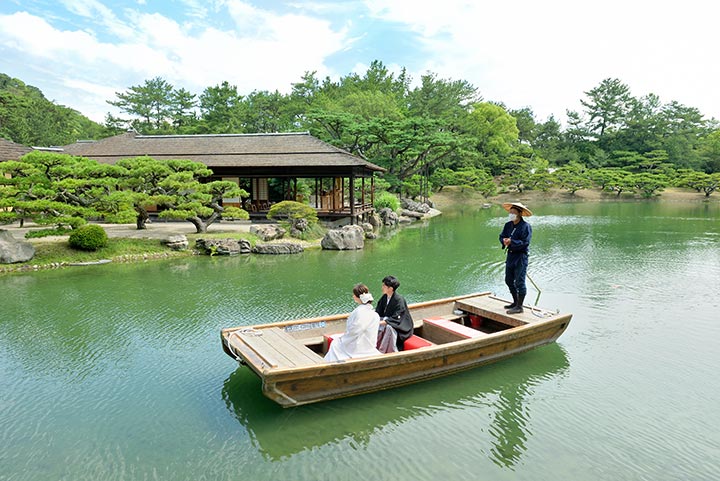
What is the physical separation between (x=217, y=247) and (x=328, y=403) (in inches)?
429

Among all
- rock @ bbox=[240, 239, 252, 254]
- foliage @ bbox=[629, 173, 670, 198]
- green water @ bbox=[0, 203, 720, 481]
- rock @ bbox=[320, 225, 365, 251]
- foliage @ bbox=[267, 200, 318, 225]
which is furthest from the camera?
foliage @ bbox=[629, 173, 670, 198]

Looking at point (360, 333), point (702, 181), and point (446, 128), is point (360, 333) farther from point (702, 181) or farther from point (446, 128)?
point (702, 181)

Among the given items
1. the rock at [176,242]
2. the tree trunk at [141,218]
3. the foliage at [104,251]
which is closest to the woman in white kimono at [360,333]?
the foliage at [104,251]

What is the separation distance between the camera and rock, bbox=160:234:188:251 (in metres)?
14.9

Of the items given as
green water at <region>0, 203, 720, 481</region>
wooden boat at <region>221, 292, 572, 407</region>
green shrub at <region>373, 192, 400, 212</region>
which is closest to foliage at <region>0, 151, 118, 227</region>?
green water at <region>0, 203, 720, 481</region>

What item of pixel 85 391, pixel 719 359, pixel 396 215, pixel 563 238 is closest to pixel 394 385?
pixel 85 391

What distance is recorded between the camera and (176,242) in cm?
1500

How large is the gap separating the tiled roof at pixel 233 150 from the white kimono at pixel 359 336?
48.1 ft

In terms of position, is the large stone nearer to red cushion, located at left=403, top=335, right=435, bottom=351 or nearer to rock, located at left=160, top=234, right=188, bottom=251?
rock, located at left=160, top=234, right=188, bottom=251

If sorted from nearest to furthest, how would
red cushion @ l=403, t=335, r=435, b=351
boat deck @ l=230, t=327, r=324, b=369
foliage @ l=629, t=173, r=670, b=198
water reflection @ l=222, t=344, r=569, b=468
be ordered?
water reflection @ l=222, t=344, r=569, b=468 → boat deck @ l=230, t=327, r=324, b=369 → red cushion @ l=403, t=335, r=435, b=351 → foliage @ l=629, t=173, r=670, b=198

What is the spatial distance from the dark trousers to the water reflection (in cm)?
116

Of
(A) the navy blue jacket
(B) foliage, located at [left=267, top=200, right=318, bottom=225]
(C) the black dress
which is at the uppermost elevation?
(A) the navy blue jacket

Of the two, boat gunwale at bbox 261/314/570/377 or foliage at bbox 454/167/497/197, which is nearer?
boat gunwale at bbox 261/314/570/377

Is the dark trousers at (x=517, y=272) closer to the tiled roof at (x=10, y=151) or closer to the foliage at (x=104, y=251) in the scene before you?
the foliage at (x=104, y=251)
